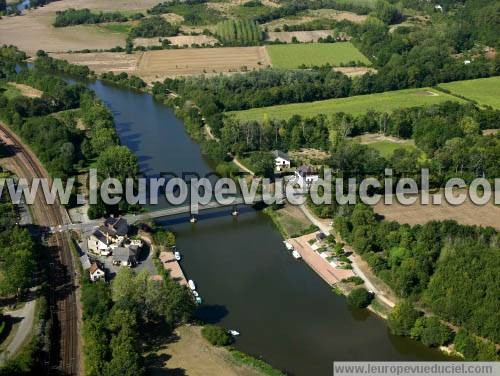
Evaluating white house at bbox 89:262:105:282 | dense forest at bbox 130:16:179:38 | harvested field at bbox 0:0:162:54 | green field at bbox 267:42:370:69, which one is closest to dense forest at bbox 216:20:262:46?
green field at bbox 267:42:370:69

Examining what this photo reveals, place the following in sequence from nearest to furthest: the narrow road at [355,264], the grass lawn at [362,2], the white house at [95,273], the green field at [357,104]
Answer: the narrow road at [355,264]
the white house at [95,273]
the green field at [357,104]
the grass lawn at [362,2]

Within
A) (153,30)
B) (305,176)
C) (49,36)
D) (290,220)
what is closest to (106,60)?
(153,30)

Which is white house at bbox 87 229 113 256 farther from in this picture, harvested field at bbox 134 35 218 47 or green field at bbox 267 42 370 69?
harvested field at bbox 134 35 218 47

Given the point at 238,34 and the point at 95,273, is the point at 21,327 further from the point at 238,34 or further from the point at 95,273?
the point at 238,34

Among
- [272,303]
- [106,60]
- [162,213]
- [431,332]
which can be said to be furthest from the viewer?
[106,60]

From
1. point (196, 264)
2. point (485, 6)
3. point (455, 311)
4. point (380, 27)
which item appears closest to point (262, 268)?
point (196, 264)

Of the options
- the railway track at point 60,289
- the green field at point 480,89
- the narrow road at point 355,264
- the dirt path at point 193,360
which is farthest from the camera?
the green field at point 480,89

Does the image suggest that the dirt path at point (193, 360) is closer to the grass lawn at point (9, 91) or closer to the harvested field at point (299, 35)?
the grass lawn at point (9, 91)

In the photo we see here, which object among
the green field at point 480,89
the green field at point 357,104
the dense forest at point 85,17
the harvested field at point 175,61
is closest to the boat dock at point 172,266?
the green field at point 357,104

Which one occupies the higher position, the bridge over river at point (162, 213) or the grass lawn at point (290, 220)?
the bridge over river at point (162, 213)
